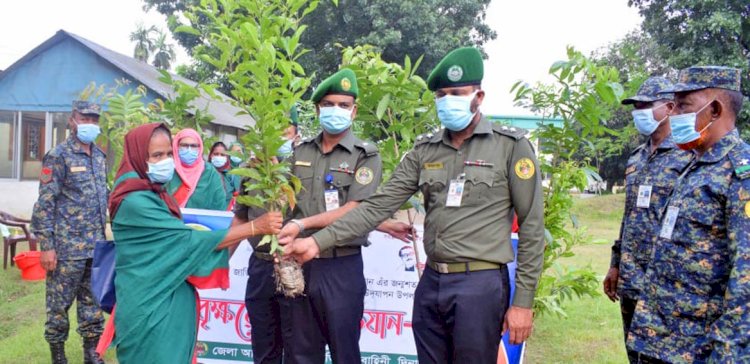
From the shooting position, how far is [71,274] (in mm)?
4281

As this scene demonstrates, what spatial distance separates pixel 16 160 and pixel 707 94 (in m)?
15.4

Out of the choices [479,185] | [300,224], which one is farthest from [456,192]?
[300,224]

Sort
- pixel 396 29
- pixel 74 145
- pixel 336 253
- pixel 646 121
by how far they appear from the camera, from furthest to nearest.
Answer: pixel 396 29 < pixel 74 145 < pixel 646 121 < pixel 336 253

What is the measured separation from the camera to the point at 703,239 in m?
1.98

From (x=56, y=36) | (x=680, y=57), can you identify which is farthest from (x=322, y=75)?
(x=680, y=57)

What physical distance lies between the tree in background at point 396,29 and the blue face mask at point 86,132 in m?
10.5

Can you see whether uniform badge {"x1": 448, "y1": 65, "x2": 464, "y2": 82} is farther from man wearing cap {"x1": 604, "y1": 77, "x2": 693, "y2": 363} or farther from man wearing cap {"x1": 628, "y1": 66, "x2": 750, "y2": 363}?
man wearing cap {"x1": 604, "y1": 77, "x2": 693, "y2": 363}

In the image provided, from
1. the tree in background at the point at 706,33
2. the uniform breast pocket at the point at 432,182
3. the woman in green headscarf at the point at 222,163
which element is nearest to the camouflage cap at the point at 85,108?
the woman in green headscarf at the point at 222,163

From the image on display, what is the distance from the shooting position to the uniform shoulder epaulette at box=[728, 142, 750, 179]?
1.89 metres

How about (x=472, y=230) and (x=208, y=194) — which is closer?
(x=472, y=230)

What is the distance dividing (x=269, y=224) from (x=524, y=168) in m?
1.22

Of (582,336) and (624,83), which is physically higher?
(624,83)

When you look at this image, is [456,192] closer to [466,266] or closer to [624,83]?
[466,266]

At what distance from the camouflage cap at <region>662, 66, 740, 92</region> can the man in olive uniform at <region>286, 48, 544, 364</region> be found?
0.71 metres
